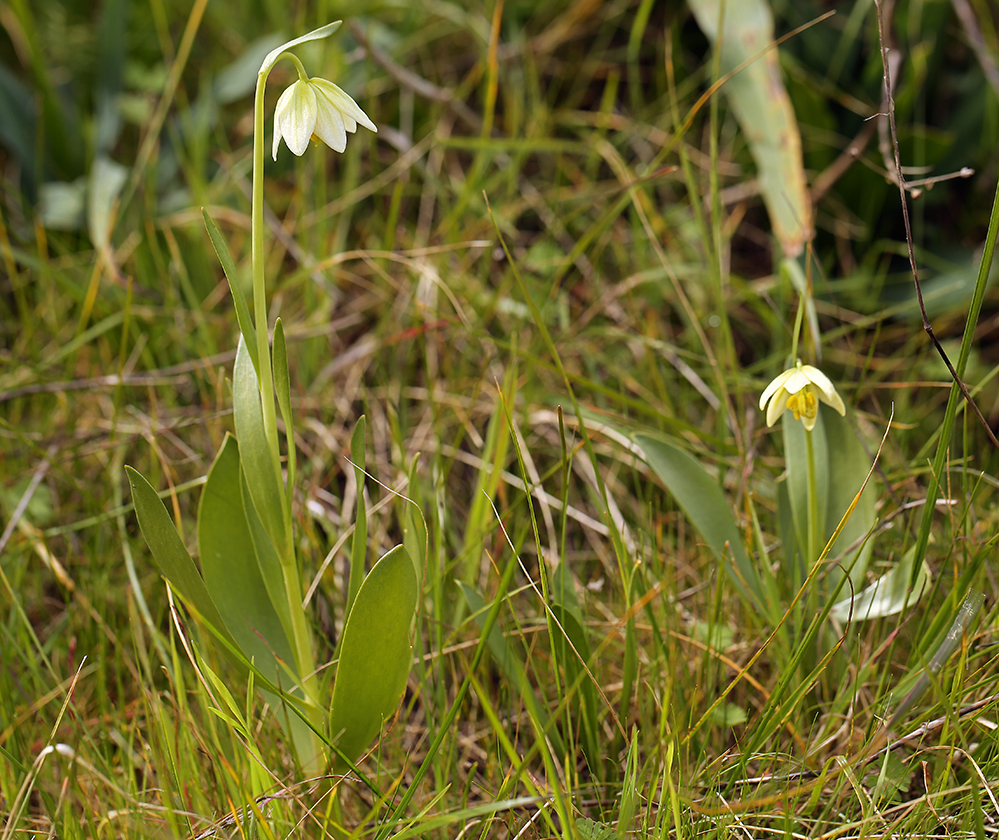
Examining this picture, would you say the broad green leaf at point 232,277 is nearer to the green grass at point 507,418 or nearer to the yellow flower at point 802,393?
the green grass at point 507,418

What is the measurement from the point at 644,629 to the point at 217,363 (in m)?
1.05

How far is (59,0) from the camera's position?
2.39 metres

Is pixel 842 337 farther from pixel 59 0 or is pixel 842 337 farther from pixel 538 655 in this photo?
pixel 59 0

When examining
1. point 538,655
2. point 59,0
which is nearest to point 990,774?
point 538,655

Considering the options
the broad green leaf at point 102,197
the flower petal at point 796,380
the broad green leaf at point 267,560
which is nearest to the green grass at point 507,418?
the broad green leaf at point 102,197

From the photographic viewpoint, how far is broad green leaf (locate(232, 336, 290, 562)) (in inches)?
35.7

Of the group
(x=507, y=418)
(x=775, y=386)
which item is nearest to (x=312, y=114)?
(x=507, y=418)

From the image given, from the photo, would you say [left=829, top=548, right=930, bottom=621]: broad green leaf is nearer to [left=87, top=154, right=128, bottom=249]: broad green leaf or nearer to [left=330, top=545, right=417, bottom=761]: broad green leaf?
[left=330, top=545, right=417, bottom=761]: broad green leaf

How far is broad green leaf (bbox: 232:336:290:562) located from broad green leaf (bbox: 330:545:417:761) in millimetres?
138

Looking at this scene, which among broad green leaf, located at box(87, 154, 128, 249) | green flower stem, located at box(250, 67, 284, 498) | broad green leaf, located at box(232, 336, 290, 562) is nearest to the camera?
green flower stem, located at box(250, 67, 284, 498)

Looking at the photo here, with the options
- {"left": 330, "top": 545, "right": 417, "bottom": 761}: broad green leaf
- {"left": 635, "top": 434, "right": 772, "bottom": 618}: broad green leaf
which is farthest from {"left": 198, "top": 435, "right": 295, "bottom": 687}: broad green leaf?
{"left": 635, "top": 434, "right": 772, "bottom": 618}: broad green leaf

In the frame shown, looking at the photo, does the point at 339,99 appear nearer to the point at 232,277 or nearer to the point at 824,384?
the point at 232,277

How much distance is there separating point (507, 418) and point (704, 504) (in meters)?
0.35

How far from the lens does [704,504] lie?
3.67 feet
